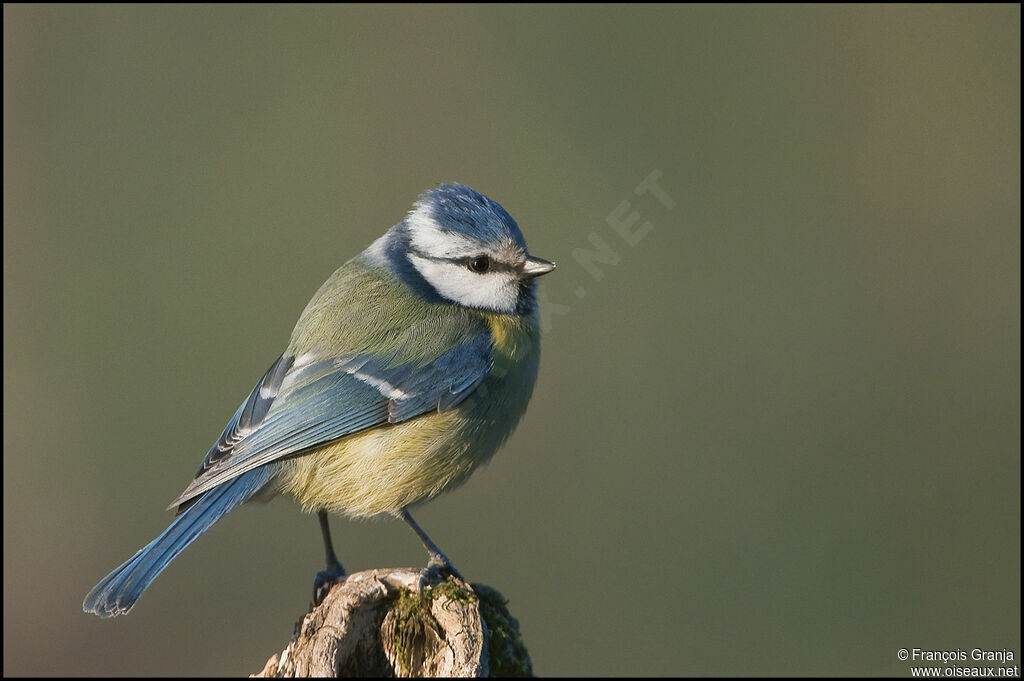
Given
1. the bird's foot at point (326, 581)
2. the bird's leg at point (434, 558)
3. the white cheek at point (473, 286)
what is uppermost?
the white cheek at point (473, 286)

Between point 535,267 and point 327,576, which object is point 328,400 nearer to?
point 327,576

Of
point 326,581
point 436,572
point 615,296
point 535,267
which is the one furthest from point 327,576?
point 615,296

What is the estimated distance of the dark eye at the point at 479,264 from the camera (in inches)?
137

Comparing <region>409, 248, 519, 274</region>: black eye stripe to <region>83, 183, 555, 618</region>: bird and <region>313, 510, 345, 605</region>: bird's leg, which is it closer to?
<region>83, 183, 555, 618</region>: bird

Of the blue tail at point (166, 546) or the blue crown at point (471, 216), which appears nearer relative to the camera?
the blue tail at point (166, 546)

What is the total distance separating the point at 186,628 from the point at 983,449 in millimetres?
4263

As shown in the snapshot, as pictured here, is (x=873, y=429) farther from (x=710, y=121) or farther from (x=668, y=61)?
(x=668, y=61)

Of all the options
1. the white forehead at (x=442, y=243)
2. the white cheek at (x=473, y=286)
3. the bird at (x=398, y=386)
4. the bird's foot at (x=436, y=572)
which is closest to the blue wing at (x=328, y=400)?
the bird at (x=398, y=386)

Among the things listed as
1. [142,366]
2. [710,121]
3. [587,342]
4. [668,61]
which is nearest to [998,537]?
[587,342]

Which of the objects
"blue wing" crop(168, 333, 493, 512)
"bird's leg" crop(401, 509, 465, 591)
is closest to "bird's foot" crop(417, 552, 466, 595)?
"bird's leg" crop(401, 509, 465, 591)

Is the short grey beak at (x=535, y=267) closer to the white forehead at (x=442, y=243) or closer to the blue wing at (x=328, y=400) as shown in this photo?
the white forehead at (x=442, y=243)

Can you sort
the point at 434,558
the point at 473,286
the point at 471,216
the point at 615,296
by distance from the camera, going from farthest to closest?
the point at 615,296
the point at 473,286
the point at 471,216
the point at 434,558

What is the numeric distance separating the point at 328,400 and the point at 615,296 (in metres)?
3.02

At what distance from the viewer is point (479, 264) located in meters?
3.51
